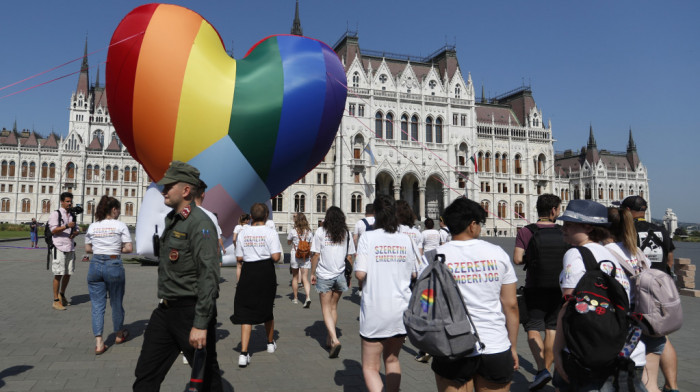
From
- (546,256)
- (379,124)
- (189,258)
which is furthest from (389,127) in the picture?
(189,258)

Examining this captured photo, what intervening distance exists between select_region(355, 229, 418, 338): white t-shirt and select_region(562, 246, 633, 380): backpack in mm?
1418

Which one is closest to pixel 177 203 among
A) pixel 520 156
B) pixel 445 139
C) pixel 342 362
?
pixel 342 362

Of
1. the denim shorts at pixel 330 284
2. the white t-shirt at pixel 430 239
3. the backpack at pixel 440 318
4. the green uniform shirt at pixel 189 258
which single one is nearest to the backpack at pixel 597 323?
the backpack at pixel 440 318

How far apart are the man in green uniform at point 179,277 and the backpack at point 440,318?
1.44 meters

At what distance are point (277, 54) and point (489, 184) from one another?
4834cm

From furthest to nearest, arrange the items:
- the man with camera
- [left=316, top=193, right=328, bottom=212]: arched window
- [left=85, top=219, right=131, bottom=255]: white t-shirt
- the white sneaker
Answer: [left=316, top=193, right=328, bottom=212]: arched window, the man with camera, [left=85, top=219, right=131, bottom=255]: white t-shirt, the white sneaker

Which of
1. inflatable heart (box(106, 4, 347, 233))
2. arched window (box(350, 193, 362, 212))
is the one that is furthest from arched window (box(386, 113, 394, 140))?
inflatable heart (box(106, 4, 347, 233))

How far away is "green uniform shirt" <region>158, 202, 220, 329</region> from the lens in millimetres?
3088

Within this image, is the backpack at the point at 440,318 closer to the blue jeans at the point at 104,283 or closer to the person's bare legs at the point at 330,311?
the person's bare legs at the point at 330,311

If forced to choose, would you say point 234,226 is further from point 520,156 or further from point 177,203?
point 520,156

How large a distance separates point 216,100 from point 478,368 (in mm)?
7769

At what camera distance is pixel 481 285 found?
Answer: 9.02ft

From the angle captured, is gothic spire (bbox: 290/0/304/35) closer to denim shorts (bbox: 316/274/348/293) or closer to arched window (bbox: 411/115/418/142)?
arched window (bbox: 411/115/418/142)

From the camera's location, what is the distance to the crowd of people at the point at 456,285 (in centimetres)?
270
